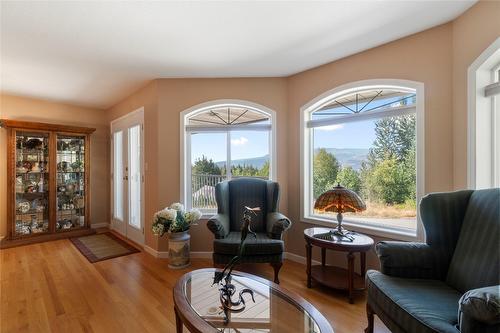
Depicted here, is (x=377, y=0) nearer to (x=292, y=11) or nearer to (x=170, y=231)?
(x=292, y=11)

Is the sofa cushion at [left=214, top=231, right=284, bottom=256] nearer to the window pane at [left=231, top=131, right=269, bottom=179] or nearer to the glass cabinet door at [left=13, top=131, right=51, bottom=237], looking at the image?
the window pane at [left=231, top=131, right=269, bottom=179]

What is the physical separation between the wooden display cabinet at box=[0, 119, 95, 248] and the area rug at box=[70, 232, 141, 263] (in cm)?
36

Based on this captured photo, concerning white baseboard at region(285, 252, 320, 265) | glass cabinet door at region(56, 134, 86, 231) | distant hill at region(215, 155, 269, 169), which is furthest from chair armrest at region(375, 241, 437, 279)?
glass cabinet door at region(56, 134, 86, 231)

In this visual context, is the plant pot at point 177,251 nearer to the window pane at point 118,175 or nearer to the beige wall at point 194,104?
Result: the beige wall at point 194,104

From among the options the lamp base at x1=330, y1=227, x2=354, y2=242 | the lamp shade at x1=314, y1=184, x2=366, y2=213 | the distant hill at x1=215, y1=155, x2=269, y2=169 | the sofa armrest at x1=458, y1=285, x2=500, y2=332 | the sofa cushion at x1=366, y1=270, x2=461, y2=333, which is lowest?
the sofa cushion at x1=366, y1=270, x2=461, y2=333

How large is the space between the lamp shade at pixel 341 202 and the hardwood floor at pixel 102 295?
81 cm

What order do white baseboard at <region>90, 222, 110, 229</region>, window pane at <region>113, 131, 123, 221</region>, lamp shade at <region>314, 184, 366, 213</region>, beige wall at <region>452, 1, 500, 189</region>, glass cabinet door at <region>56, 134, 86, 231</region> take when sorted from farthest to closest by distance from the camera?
white baseboard at <region>90, 222, 110, 229</region> < window pane at <region>113, 131, 123, 221</region> < glass cabinet door at <region>56, 134, 86, 231</region> < lamp shade at <region>314, 184, 366, 213</region> < beige wall at <region>452, 1, 500, 189</region>

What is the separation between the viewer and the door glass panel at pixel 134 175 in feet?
12.5

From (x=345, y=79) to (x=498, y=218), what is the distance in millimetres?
1854

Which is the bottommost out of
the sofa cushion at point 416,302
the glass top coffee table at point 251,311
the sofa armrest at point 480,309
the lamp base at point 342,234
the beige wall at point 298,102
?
the glass top coffee table at point 251,311

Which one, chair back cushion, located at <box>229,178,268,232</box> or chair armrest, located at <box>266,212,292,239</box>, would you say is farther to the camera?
chair back cushion, located at <box>229,178,268,232</box>

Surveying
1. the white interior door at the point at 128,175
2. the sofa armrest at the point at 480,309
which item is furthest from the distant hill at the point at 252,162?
the sofa armrest at the point at 480,309

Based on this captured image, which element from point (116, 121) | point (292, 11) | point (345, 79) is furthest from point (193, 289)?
point (116, 121)

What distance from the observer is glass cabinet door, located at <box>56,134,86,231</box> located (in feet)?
13.5
